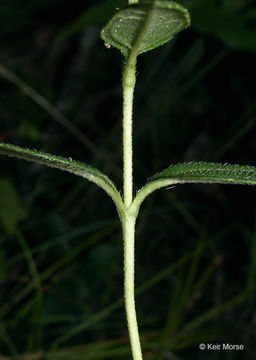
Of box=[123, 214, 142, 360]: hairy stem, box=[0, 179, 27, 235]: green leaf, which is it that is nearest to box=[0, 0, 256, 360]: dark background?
box=[0, 179, 27, 235]: green leaf

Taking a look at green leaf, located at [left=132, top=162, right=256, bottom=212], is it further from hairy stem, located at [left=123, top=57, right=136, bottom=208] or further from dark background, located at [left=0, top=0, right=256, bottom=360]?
dark background, located at [left=0, top=0, right=256, bottom=360]

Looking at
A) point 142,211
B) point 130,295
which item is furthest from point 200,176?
point 142,211

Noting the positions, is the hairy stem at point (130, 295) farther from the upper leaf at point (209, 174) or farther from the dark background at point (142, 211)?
the dark background at point (142, 211)

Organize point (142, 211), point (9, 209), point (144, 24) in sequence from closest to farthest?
point (144, 24) < point (9, 209) < point (142, 211)

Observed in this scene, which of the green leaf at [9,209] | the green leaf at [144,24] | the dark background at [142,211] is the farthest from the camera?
the green leaf at [9,209]

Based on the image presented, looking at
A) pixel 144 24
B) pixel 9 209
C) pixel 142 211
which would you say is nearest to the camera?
pixel 144 24

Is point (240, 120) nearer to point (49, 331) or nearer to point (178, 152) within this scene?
point (178, 152)

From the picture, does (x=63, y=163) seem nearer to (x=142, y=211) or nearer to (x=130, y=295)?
(x=130, y=295)

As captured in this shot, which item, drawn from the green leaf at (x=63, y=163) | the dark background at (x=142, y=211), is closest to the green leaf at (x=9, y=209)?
the dark background at (x=142, y=211)

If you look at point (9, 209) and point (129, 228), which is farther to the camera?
point (9, 209)
